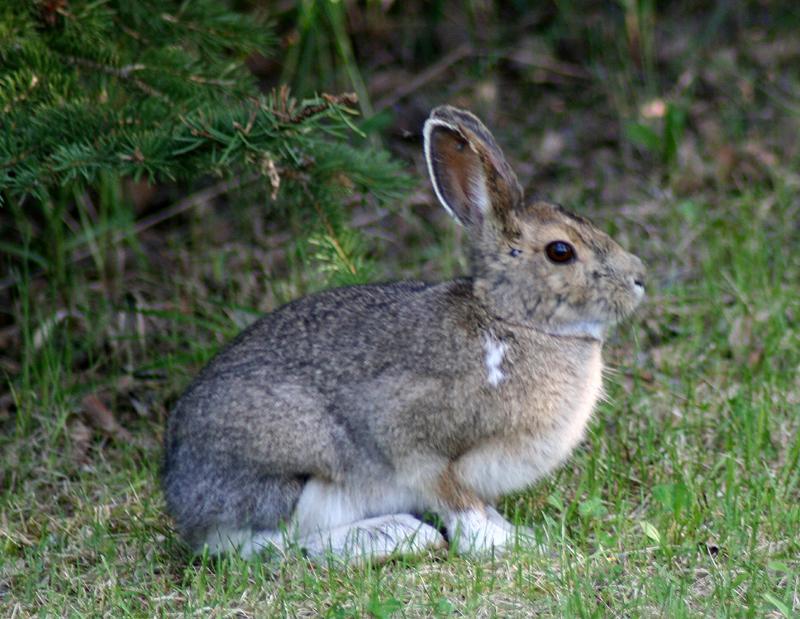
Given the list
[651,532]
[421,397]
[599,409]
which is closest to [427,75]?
[599,409]

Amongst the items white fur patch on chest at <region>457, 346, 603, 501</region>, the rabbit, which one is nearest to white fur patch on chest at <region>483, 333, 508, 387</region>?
the rabbit

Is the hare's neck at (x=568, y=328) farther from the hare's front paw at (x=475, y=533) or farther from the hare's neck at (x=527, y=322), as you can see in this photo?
the hare's front paw at (x=475, y=533)

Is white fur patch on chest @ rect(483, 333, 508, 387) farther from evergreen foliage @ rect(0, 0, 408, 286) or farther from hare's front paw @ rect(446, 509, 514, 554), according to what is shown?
evergreen foliage @ rect(0, 0, 408, 286)

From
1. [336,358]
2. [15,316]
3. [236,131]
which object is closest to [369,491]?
[336,358]

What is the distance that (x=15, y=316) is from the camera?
6.86 meters

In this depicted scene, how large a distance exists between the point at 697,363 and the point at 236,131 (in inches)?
98.6

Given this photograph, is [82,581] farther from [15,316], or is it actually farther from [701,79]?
[701,79]

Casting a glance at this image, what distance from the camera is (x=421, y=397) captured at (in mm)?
4793

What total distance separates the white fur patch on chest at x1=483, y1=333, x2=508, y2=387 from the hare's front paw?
1.54ft

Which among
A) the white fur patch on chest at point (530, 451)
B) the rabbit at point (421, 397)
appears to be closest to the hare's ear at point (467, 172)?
the rabbit at point (421, 397)

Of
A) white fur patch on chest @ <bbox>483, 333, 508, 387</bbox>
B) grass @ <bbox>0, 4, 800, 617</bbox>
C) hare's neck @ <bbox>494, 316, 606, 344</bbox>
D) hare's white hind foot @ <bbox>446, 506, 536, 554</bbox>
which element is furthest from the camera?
hare's neck @ <bbox>494, 316, 606, 344</bbox>

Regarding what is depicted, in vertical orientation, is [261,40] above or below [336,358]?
above

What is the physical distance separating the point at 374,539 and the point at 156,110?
6.03 ft

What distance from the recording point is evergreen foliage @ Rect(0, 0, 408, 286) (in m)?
4.95
